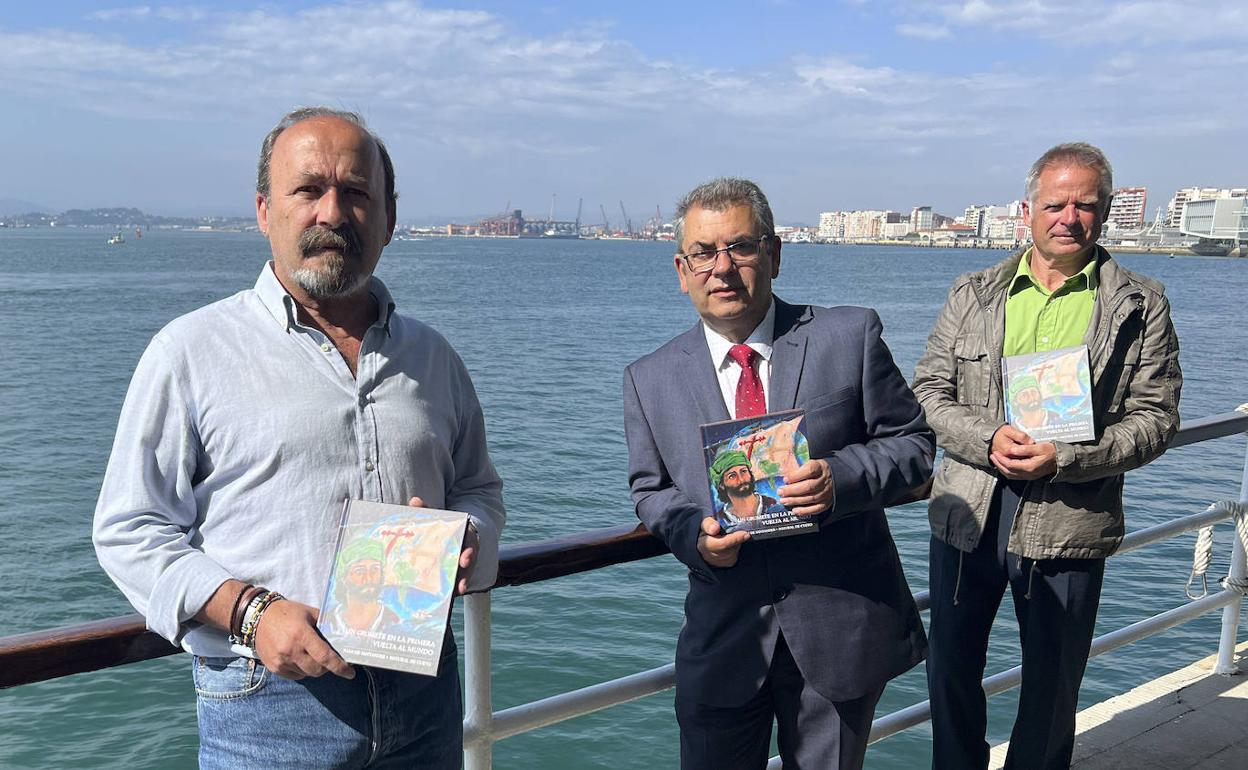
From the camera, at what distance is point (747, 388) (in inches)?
93.3

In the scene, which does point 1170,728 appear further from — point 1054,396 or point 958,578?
point 1054,396

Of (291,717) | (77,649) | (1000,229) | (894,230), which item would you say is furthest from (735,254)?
(894,230)

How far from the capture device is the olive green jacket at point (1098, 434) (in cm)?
281

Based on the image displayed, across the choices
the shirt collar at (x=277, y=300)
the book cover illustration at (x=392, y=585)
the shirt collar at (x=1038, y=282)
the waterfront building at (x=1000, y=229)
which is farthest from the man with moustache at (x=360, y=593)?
the waterfront building at (x=1000, y=229)

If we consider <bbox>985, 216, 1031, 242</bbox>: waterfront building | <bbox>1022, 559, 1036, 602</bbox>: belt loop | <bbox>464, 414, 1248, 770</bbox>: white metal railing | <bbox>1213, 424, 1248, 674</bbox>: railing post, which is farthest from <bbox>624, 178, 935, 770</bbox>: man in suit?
<bbox>985, 216, 1031, 242</bbox>: waterfront building

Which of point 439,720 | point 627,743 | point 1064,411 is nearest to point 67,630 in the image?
point 439,720

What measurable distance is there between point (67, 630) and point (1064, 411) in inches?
97.1

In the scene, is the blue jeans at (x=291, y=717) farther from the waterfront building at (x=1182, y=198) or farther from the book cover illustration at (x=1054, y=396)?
the waterfront building at (x=1182, y=198)

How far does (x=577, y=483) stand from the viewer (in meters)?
15.1

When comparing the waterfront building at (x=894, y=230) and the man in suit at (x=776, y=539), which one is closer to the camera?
the man in suit at (x=776, y=539)

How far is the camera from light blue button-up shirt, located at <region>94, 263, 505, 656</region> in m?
1.74

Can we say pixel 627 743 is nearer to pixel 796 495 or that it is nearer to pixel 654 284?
pixel 796 495

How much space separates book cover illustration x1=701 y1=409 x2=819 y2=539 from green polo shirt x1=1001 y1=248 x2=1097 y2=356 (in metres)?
1.20

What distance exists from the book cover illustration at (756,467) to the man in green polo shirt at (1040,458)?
0.97 m
